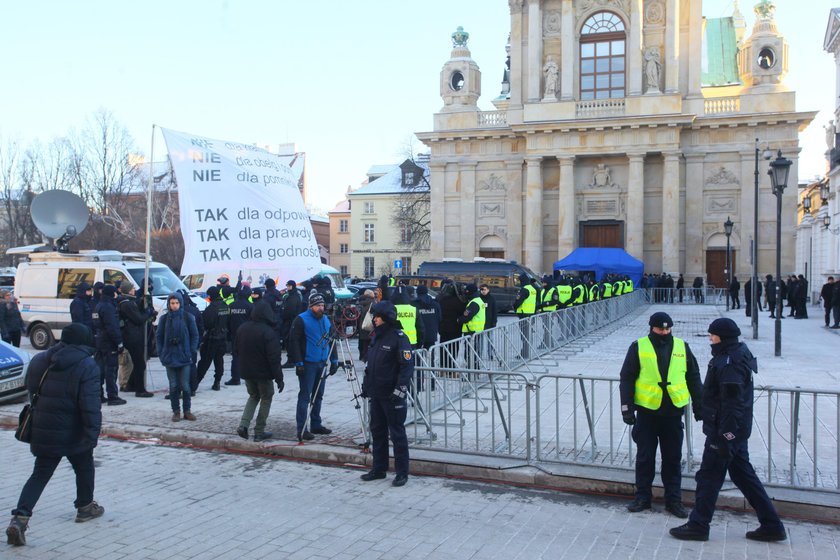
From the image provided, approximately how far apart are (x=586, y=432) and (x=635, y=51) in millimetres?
41601

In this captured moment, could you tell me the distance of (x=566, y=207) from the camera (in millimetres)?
46719

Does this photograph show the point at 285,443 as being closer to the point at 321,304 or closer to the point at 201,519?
the point at 321,304

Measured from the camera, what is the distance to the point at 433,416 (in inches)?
388

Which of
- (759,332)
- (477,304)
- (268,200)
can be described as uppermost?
(268,200)

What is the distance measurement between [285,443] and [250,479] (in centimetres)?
118

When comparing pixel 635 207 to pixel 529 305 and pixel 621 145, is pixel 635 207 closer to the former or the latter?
pixel 621 145

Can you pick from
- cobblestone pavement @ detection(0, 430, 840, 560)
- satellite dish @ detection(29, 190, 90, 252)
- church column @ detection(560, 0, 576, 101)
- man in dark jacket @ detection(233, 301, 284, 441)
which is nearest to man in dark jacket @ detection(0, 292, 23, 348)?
satellite dish @ detection(29, 190, 90, 252)

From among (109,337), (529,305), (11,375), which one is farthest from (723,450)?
(11,375)

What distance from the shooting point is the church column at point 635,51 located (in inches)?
1813

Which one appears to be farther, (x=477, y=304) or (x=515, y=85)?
(x=515, y=85)

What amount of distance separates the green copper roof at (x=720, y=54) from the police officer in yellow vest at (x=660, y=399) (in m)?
56.8

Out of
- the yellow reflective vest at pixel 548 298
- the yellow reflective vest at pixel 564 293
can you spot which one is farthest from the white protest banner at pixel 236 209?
the yellow reflective vest at pixel 564 293

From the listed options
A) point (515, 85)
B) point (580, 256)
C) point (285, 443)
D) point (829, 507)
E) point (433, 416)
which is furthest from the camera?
point (515, 85)

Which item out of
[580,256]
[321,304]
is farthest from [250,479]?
[580,256]
